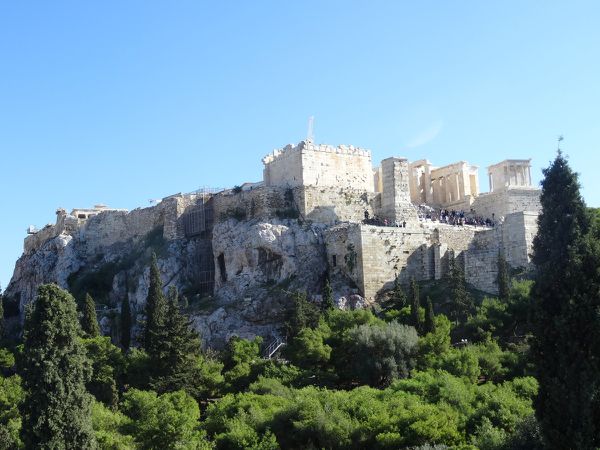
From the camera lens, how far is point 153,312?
44688mm

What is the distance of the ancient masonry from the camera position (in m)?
49.1

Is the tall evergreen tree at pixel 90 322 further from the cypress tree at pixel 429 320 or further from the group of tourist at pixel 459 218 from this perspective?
the group of tourist at pixel 459 218

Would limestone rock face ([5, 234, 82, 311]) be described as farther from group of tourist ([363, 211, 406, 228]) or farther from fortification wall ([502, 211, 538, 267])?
fortification wall ([502, 211, 538, 267])

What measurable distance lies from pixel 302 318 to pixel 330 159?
47.1 feet

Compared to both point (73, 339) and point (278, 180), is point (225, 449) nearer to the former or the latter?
point (73, 339)

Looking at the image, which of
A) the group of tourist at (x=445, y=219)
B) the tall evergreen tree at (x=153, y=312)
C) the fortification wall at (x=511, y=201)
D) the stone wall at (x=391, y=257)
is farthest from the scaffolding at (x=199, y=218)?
the fortification wall at (x=511, y=201)

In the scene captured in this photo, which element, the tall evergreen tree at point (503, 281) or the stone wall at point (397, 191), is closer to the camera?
the tall evergreen tree at point (503, 281)

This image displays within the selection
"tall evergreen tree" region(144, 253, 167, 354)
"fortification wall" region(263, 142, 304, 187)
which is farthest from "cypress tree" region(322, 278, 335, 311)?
"fortification wall" region(263, 142, 304, 187)

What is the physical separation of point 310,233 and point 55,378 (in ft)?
78.0

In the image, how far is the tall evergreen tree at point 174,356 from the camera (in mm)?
39969

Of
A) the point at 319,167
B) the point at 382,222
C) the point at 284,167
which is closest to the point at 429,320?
the point at 382,222

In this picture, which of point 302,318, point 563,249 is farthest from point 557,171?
point 302,318

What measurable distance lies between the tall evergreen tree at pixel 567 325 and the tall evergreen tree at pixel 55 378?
1415 centimetres

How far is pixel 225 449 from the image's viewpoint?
32781 mm
